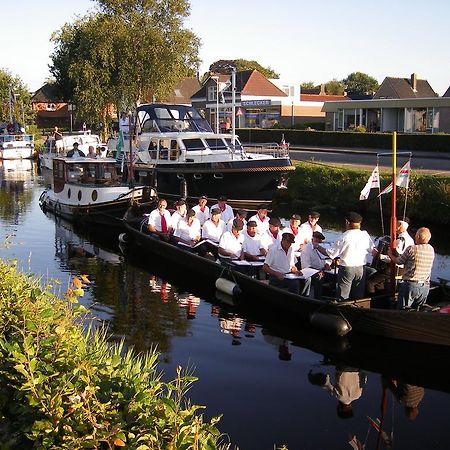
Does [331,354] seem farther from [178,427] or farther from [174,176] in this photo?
[174,176]

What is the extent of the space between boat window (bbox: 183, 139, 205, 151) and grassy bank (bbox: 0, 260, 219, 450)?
813 inches

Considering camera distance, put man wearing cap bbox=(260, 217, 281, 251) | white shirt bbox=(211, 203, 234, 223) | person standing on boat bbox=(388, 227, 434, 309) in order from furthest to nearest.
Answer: white shirt bbox=(211, 203, 234, 223) → man wearing cap bbox=(260, 217, 281, 251) → person standing on boat bbox=(388, 227, 434, 309)

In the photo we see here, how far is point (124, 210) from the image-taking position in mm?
22188

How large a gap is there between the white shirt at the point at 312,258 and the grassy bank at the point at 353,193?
11.2 m

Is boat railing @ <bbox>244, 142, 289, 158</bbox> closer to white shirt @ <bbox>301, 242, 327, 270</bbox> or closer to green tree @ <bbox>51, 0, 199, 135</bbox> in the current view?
white shirt @ <bbox>301, 242, 327, 270</bbox>

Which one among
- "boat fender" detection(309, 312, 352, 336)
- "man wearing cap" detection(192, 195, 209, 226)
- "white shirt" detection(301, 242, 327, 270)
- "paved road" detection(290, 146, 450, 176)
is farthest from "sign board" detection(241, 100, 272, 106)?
"boat fender" detection(309, 312, 352, 336)

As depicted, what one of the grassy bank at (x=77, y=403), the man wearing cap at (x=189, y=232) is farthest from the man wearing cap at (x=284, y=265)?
the grassy bank at (x=77, y=403)

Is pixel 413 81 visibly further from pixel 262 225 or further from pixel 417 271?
pixel 417 271

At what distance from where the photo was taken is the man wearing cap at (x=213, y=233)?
15406 millimetres

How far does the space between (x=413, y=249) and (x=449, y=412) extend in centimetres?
277

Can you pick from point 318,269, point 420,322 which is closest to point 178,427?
point 420,322

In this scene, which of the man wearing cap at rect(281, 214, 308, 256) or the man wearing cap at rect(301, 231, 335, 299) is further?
the man wearing cap at rect(281, 214, 308, 256)

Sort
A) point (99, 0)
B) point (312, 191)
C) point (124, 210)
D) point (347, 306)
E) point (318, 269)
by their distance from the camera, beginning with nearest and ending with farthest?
point (347, 306) < point (318, 269) < point (124, 210) < point (312, 191) < point (99, 0)

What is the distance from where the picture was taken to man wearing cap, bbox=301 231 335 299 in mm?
11984
